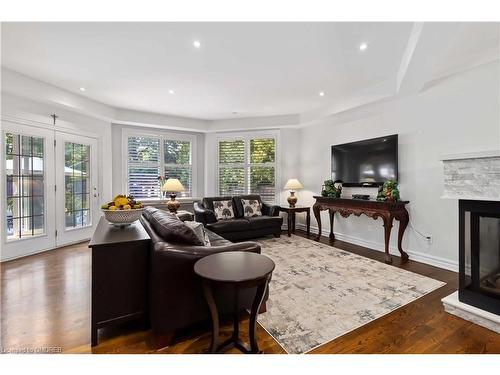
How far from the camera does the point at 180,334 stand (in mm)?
1858

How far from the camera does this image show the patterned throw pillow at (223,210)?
484cm

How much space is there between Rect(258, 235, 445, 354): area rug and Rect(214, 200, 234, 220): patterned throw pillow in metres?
1.34

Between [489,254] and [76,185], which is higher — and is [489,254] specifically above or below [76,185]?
below

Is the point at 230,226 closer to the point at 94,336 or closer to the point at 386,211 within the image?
the point at 386,211

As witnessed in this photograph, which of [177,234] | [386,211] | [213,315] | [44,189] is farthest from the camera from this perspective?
[44,189]

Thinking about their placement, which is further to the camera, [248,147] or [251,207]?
[248,147]

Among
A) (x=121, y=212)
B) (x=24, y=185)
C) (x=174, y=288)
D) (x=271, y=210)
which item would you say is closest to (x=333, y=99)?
(x=271, y=210)

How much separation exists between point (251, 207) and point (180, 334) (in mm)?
3433

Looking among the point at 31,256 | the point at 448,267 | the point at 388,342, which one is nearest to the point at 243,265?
the point at 388,342

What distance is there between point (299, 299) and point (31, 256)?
4.14m

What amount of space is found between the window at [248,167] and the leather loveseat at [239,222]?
77 cm

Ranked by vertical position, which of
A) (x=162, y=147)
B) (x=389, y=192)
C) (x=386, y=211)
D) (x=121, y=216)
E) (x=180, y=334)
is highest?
(x=162, y=147)

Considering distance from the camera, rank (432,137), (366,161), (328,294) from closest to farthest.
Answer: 1. (328,294)
2. (432,137)
3. (366,161)

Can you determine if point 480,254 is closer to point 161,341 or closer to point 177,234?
point 177,234
